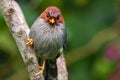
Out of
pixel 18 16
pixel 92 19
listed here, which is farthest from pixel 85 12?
pixel 18 16

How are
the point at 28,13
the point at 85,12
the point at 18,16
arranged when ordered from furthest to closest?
the point at 85,12, the point at 28,13, the point at 18,16

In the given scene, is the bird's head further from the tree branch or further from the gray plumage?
the tree branch

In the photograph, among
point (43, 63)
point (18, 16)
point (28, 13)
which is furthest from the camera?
point (28, 13)

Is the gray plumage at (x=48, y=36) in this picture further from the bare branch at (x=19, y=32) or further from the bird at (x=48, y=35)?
the bare branch at (x=19, y=32)

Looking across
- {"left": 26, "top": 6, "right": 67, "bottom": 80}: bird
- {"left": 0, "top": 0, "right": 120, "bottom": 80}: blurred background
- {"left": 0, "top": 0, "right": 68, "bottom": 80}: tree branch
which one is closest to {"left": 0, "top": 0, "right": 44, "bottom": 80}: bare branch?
{"left": 0, "top": 0, "right": 68, "bottom": 80}: tree branch

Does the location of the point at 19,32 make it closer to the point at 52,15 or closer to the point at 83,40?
the point at 52,15

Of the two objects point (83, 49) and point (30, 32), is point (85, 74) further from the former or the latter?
point (30, 32)

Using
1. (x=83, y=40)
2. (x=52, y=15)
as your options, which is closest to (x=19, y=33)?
(x=52, y=15)
